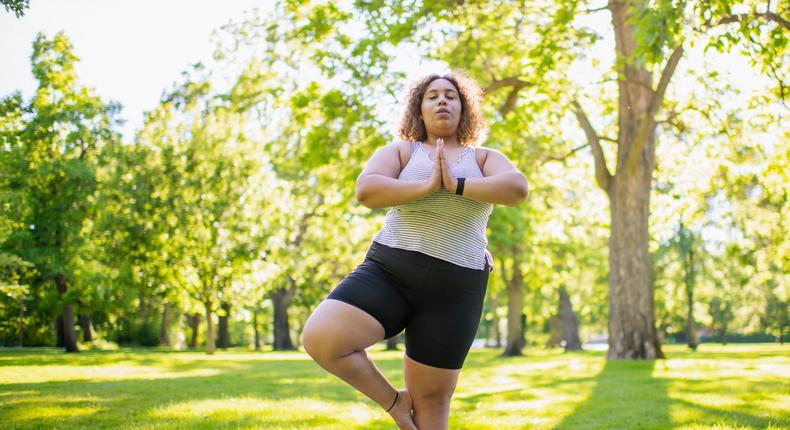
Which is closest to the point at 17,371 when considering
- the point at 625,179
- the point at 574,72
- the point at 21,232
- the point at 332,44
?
the point at 21,232

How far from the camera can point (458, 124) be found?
4000 millimetres

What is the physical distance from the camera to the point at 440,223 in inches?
142

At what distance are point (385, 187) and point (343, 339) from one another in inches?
30.1

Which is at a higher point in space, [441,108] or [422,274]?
[441,108]

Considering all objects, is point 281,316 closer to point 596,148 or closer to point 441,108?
point 596,148

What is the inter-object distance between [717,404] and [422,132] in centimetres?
565

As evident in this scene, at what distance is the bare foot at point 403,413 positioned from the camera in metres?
3.67

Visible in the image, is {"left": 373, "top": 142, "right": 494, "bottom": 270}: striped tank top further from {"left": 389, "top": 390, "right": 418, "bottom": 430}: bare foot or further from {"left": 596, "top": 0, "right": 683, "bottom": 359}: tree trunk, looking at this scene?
{"left": 596, "top": 0, "right": 683, "bottom": 359}: tree trunk

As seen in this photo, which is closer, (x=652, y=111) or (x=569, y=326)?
(x=652, y=111)

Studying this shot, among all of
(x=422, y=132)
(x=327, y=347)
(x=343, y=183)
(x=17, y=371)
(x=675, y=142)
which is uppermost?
(x=675, y=142)

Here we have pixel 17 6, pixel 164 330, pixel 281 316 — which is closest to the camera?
pixel 17 6

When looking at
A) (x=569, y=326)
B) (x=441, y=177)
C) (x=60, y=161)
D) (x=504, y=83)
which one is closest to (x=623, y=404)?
(x=441, y=177)

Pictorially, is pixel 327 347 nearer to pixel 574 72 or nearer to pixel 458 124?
pixel 458 124

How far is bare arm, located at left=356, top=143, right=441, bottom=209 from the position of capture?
11.2ft
